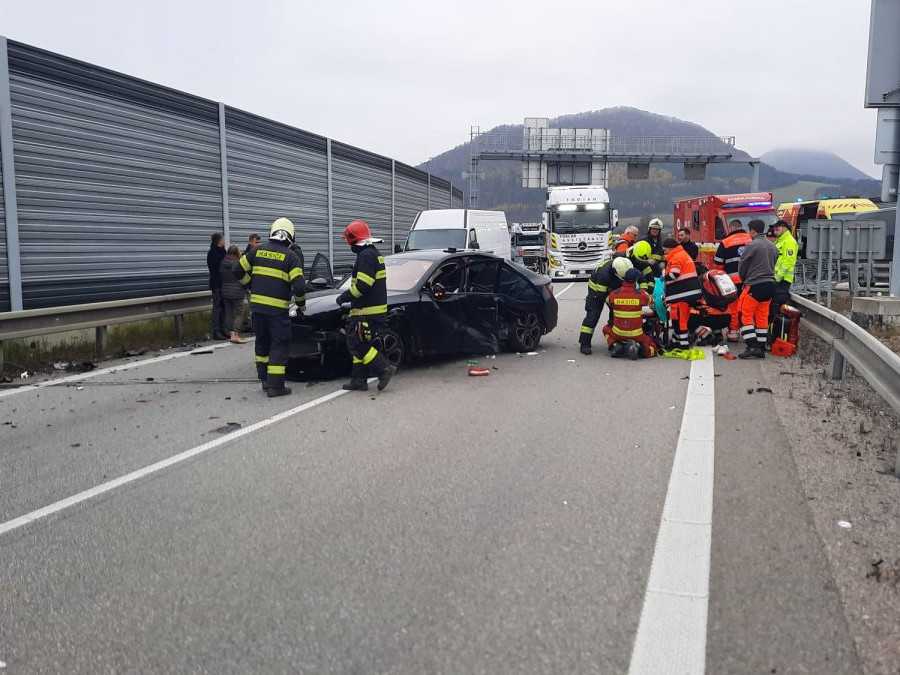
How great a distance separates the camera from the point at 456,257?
34.9 feet

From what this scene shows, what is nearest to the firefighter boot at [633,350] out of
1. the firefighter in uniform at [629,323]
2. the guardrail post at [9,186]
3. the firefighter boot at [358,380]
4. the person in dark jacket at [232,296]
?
the firefighter in uniform at [629,323]

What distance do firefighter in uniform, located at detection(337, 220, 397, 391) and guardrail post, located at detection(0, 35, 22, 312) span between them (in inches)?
208

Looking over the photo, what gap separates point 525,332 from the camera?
11641 millimetres

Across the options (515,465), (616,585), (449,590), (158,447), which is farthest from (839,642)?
(158,447)

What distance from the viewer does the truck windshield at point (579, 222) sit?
93.8 ft

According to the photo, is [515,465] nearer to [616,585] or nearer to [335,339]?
[616,585]

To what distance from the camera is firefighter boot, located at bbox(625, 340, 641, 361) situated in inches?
437

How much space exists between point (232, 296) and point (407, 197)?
1978 centimetres

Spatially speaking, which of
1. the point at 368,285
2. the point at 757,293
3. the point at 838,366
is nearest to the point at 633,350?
the point at 757,293

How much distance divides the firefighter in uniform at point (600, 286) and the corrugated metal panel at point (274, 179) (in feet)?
28.9

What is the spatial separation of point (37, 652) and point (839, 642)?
311cm

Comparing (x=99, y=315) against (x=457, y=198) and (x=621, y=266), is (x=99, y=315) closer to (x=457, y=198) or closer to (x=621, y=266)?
(x=621, y=266)

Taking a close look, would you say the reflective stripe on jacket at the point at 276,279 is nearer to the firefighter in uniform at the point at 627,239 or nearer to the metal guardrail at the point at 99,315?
the metal guardrail at the point at 99,315

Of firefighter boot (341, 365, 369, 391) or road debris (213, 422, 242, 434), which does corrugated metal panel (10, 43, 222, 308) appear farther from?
road debris (213, 422, 242, 434)
